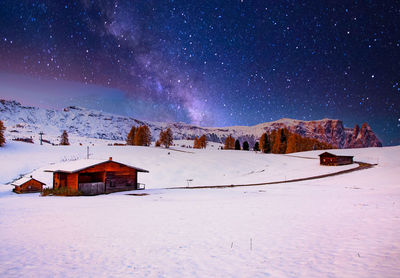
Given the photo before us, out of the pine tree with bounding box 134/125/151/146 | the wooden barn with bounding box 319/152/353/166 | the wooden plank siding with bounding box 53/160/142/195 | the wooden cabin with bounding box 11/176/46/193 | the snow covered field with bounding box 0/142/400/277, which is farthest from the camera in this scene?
the pine tree with bounding box 134/125/151/146

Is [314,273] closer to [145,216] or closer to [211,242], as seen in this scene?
[211,242]

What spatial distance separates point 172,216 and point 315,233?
8.13 metres

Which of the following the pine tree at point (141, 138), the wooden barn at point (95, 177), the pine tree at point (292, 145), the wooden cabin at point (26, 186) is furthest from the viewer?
the pine tree at point (141, 138)

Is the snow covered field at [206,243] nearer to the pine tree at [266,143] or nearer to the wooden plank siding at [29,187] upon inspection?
the wooden plank siding at [29,187]

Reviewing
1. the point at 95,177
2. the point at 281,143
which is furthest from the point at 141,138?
the point at 95,177

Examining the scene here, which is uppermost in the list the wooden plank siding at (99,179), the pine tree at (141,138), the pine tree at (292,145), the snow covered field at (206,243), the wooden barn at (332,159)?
the pine tree at (141,138)

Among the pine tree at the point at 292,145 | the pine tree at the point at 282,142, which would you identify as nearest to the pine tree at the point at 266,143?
the pine tree at the point at 282,142

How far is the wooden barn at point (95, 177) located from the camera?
30.6m

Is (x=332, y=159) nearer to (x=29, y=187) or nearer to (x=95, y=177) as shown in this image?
(x=95, y=177)

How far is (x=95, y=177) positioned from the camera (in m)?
33.5

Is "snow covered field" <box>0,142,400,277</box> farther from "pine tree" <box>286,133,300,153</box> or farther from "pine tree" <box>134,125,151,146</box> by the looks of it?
"pine tree" <box>286,133,300,153</box>

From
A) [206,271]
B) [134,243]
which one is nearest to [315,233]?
[206,271]

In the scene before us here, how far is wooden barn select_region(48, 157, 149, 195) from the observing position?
1204 inches

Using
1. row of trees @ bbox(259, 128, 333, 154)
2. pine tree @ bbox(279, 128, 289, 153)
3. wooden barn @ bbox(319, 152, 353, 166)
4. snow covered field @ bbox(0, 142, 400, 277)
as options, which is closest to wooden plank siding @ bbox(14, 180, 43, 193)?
snow covered field @ bbox(0, 142, 400, 277)
